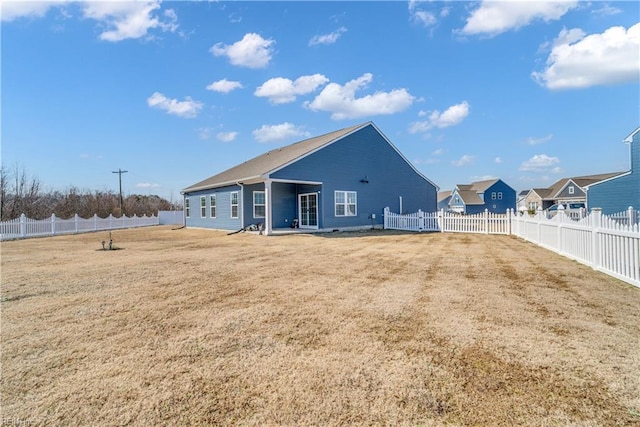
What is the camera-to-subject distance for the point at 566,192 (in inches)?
1786

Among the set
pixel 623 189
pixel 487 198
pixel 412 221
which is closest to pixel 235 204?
pixel 412 221

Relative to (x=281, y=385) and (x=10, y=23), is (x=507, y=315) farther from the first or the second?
(x=10, y=23)

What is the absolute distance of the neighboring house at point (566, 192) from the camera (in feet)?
139

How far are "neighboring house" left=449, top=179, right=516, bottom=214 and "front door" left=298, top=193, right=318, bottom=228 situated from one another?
37268mm

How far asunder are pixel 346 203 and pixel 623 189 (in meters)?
18.7

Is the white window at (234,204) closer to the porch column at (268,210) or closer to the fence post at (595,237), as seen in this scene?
the porch column at (268,210)

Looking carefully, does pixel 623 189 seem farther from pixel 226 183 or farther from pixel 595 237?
pixel 226 183

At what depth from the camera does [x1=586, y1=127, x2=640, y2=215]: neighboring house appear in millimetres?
19141

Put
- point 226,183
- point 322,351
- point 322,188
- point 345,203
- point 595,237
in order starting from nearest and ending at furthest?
point 322,351 < point 595,237 < point 322,188 < point 345,203 < point 226,183

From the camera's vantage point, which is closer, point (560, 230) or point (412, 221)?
point (560, 230)

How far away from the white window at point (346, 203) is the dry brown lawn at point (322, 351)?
1174 cm

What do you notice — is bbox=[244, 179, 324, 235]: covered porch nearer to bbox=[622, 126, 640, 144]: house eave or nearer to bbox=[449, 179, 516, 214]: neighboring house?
bbox=[622, 126, 640, 144]: house eave

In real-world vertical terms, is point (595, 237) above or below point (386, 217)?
below

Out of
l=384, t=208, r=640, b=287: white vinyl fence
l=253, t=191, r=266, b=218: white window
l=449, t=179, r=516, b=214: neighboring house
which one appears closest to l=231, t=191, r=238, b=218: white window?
l=253, t=191, r=266, b=218: white window
